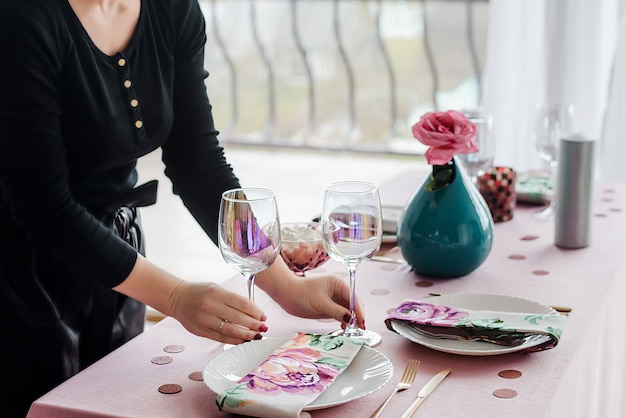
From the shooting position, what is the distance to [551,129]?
6.48 feet

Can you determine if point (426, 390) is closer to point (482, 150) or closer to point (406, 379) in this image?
point (406, 379)

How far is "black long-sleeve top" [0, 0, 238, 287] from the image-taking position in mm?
1274

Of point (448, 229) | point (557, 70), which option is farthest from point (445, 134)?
point (557, 70)

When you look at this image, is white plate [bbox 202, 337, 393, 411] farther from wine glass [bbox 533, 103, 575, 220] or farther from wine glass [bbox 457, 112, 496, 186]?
wine glass [bbox 533, 103, 575, 220]

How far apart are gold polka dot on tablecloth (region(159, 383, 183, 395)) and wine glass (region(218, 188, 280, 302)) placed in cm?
18

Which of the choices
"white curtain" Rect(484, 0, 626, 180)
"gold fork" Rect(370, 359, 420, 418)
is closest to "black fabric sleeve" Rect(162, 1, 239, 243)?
"gold fork" Rect(370, 359, 420, 418)

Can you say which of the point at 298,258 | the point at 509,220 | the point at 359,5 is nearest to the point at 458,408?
the point at 298,258

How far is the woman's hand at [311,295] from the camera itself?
53.9 inches

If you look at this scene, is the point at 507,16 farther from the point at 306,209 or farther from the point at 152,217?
the point at 152,217

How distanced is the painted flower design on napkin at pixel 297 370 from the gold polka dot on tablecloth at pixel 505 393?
7.5 inches

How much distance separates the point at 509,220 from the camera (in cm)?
196

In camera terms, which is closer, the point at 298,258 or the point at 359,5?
the point at 298,258

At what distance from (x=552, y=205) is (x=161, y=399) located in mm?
1159

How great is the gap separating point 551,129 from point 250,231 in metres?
0.97
